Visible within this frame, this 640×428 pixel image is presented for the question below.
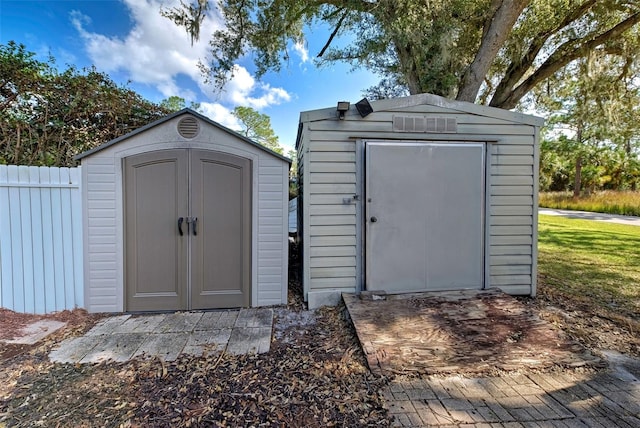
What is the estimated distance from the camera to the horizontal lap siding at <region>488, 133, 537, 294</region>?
12.3 ft

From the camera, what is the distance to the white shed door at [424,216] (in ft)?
11.6

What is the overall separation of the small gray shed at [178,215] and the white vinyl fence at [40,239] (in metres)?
0.14

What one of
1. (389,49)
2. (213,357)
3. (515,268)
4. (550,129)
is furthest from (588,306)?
(550,129)

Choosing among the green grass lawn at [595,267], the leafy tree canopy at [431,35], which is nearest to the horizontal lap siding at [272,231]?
the leafy tree canopy at [431,35]

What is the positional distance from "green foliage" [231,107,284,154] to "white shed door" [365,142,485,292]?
61.9ft

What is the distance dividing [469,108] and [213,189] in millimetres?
3211

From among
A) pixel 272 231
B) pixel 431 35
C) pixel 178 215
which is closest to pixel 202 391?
pixel 272 231

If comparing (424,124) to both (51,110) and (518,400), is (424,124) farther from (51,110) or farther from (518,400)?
(51,110)

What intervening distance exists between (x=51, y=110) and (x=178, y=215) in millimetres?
2674

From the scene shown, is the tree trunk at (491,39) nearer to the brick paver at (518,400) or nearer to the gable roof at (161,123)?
the gable roof at (161,123)

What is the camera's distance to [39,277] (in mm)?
3195

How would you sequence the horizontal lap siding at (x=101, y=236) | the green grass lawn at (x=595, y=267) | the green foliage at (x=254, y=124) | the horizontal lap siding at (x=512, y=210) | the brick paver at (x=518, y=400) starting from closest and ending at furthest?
the brick paver at (x=518, y=400) → the horizontal lap siding at (x=101, y=236) → the horizontal lap siding at (x=512, y=210) → the green grass lawn at (x=595, y=267) → the green foliage at (x=254, y=124)

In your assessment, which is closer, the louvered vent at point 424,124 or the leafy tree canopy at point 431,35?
the louvered vent at point 424,124

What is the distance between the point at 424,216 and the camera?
3615mm
